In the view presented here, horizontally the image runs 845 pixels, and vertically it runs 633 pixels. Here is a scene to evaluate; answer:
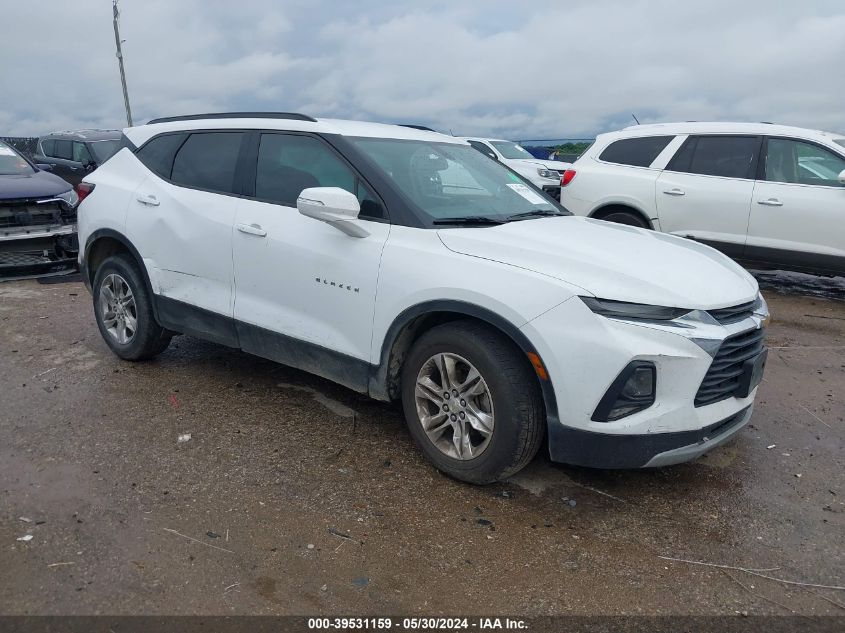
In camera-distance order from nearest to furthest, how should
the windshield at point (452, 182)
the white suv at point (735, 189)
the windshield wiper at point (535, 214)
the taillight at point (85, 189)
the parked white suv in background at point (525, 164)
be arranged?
the windshield at point (452, 182) → the windshield wiper at point (535, 214) → the taillight at point (85, 189) → the white suv at point (735, 189) → the parked white suv in background at point (525, 164)

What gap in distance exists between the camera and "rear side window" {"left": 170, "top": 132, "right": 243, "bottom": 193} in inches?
176

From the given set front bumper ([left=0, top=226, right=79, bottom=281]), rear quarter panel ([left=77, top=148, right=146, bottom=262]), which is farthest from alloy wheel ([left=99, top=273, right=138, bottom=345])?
front bumper ([left=0, top=226, right=79, bottom=281])

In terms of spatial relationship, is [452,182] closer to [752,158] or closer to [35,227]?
[752,158]

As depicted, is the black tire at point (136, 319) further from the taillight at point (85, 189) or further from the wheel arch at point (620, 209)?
the wheel arch at point (620, 209)

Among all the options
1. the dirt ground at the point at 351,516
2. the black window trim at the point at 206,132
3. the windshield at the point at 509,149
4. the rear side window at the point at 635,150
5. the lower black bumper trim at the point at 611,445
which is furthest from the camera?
the windshield at the point at 509,149

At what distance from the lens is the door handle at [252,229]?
13.4ft

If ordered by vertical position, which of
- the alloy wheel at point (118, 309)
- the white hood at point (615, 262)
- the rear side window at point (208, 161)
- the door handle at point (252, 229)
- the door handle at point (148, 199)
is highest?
the rear side window at point (208, 161)

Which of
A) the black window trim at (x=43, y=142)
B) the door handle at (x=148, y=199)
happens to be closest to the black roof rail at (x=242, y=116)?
the door handle at (x=148, y=199)

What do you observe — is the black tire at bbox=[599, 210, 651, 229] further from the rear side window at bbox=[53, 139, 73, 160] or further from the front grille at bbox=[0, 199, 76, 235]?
the rear side window at bbox=[53, 139, 73, 160]

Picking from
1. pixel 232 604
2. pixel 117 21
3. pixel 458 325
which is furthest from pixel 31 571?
pixel 117 21

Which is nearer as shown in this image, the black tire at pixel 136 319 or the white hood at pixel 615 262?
the white hood at pixel 615 262

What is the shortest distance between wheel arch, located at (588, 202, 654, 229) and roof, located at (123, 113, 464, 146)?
155 inches

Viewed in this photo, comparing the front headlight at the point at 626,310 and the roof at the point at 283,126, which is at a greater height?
the roof at the point at 283,126

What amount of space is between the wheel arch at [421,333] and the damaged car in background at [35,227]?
6.10m
